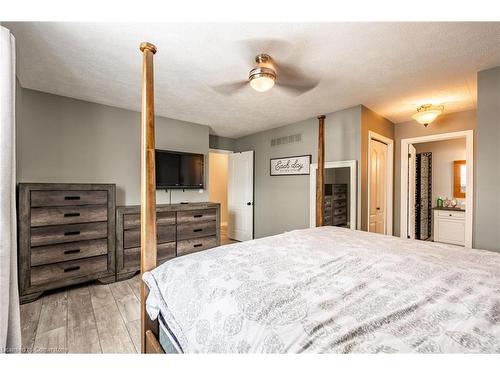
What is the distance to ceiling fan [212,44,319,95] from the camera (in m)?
1.90

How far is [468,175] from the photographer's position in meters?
2.92

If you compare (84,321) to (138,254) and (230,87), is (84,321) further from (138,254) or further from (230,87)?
(230,87)

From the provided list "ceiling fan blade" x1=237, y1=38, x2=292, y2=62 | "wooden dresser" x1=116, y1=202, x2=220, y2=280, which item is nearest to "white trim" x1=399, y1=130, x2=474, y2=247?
"ceiling fan blade" x1=237, y1=38, x2=292, y2=62

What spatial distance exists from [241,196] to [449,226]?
4.11m

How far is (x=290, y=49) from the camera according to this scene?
6.15 feet

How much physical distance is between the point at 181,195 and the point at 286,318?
339cm

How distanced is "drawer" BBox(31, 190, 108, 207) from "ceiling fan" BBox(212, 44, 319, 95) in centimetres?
190

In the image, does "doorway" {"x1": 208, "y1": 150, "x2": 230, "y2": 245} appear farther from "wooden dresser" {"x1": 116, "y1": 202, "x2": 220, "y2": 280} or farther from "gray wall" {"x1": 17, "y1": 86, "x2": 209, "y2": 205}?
"wooden dresser" {"x1": 116, "y1": 202, "x2": 220, "y2": 280}

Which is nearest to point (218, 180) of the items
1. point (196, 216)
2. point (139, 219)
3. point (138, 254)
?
point (196, 216)

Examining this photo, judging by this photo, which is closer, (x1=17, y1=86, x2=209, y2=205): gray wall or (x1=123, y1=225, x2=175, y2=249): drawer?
(x1=17, y1=86, x2=209, y2=205): gray wall

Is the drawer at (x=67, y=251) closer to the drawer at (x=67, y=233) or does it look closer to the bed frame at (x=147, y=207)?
the drawer at (x=67, y=233)

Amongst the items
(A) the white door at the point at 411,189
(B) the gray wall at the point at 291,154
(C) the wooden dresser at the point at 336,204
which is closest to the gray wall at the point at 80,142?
(B) the gray wall at the point at 291,154
